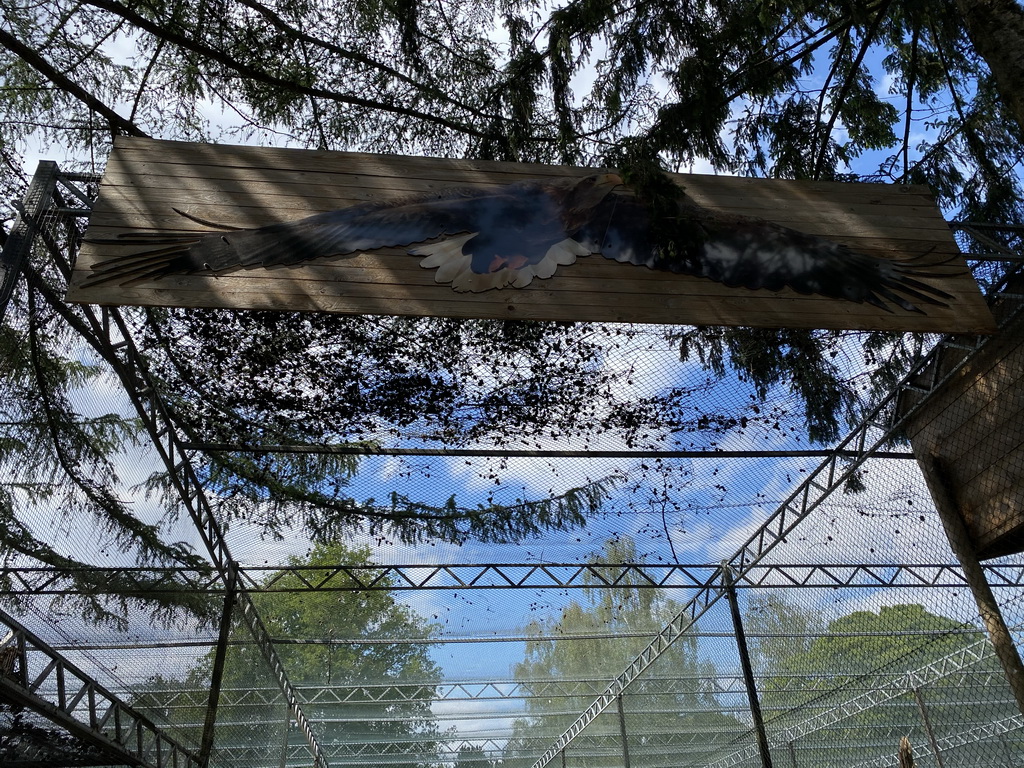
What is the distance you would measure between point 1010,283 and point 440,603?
552 centimetres

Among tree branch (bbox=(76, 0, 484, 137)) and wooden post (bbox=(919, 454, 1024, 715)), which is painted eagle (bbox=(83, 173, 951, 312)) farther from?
wooden post (bbox=(919, 454, 1024, 715))

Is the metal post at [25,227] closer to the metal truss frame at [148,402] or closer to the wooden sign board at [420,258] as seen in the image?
the metal truss frame at [148,402]

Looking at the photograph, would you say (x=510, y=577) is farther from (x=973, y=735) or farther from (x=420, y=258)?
(x=973, y=735)

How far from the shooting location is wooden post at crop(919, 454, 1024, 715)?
14.6 feet

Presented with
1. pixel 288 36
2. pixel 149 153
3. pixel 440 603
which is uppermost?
pixel 288 36

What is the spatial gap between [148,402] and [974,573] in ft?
17.9

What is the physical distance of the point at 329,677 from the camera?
964 centimetres

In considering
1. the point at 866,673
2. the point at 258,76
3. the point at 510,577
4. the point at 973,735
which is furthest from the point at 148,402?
the point at 973,735

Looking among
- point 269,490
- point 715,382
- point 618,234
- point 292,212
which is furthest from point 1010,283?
point 269,490

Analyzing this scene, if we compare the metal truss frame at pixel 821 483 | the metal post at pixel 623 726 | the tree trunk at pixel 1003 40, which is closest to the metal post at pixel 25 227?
the tree trunk at pixel 1003 40

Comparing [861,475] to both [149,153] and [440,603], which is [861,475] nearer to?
[440,603]

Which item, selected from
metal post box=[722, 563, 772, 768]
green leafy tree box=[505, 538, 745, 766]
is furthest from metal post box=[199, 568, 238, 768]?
metal post box=[722, 563, 772, 768]

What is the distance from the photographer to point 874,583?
736cm

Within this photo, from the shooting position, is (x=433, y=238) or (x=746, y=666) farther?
(x=746, y=666)
